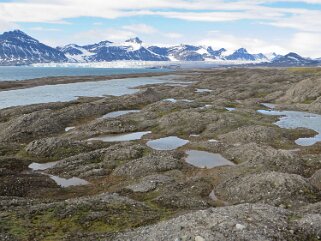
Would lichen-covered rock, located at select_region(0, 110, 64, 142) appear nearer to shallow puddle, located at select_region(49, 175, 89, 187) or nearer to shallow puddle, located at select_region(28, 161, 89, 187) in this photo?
shallow puddle, located at select_region(28, 161, 89, 187)

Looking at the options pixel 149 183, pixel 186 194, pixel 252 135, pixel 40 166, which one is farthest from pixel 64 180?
pixel 252 135

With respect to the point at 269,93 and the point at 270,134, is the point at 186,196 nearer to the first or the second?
the point at 270,134

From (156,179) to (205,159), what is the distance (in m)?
13.5

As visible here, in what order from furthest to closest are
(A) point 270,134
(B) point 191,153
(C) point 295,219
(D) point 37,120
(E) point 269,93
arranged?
(E) point 269,93
(D) point 37,120
(A) point 270,134
(B) point 191,153
(C) point 295,219

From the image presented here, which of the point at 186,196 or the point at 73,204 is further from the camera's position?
the point at 186,196

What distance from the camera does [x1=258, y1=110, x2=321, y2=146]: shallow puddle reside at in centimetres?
7069

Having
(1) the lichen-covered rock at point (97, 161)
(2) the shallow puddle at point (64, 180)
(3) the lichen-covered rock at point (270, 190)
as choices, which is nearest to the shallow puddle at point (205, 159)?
(1) the lichen-covered rock at point (97, 161)

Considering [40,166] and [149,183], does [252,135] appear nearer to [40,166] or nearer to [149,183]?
[149,183]

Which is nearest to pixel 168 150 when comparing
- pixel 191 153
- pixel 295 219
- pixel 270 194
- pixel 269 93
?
pixel 191 153

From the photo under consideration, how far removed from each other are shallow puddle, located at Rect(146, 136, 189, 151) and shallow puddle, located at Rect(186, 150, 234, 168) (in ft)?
16.5

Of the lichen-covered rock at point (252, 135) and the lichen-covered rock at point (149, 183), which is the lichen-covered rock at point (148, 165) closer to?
the lichen-covered rock at point (149, 183)

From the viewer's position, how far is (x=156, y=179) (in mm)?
47312

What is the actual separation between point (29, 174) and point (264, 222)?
33.5m

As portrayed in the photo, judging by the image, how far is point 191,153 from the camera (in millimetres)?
61625
